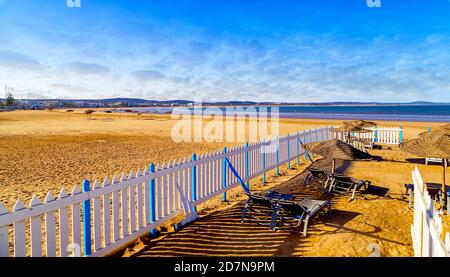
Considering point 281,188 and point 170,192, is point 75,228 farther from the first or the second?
point 281,188

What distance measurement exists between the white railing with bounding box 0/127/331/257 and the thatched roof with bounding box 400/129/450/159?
3.77 metres

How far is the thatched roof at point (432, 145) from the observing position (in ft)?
18.0

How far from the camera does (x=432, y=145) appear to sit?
5.79 m

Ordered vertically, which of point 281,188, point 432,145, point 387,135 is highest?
point 432,145

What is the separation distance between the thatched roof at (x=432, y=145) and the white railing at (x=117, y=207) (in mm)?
3771

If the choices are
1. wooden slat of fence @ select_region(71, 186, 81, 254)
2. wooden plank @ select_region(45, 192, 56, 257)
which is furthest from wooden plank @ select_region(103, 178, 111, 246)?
wooden plank @ select_region(45, 192, 56, 257)

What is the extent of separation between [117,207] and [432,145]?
568cm

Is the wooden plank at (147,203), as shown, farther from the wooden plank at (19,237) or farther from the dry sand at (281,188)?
the wooden plank at (19,237)

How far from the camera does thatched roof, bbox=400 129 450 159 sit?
5.49 metres

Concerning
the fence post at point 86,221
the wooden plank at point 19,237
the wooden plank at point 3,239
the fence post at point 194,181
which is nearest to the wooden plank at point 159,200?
the fence post at point 194,181

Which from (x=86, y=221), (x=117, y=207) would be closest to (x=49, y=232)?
(x=86, y=221)
